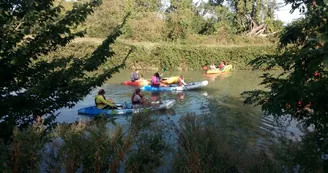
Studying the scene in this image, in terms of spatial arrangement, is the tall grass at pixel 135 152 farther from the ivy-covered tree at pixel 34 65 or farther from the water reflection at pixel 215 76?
the water reflection at pixel 215 76

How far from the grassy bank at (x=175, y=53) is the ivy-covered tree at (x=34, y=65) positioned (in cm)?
2478

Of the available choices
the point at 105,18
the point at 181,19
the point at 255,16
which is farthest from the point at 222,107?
the point at 255,16

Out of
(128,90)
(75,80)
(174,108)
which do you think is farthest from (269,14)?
(75,80)

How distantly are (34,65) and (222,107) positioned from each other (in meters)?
10.7

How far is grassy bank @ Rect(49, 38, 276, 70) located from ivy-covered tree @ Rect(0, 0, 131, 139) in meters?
24.8

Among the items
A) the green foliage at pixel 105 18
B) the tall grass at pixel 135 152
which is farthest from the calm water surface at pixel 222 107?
the green foliage at pixel 105 18

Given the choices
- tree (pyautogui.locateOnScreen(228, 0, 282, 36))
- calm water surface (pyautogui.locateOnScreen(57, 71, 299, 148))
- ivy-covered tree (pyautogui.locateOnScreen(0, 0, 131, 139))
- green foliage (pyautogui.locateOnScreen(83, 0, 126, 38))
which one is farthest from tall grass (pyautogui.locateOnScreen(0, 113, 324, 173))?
tree (pyautogui.locateOnScreen(228, 0, 282, 36))

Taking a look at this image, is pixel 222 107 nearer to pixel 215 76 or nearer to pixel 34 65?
pixel 34 65

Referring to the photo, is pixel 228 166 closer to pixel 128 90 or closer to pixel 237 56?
pixel 128 90

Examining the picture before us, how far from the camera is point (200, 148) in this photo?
4.97 metres

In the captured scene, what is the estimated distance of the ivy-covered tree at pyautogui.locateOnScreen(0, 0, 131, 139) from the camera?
524 centimetres

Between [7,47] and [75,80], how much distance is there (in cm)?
130

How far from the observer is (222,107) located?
15.4 m

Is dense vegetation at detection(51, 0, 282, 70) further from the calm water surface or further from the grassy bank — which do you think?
the calm water surface
